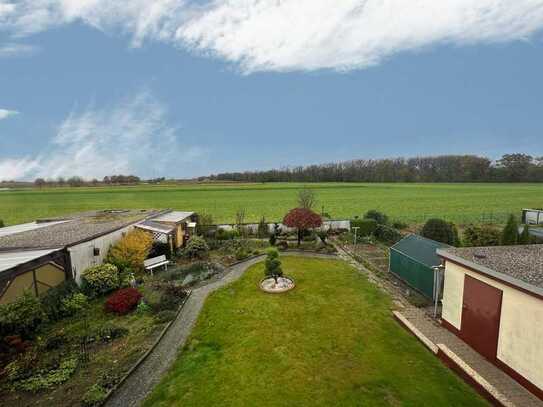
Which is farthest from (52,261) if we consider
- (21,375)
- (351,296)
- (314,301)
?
(351,296)

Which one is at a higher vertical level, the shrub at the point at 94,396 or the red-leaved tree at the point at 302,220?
the red-leaved tree at the point at 302,220

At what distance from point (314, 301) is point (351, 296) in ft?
6.51

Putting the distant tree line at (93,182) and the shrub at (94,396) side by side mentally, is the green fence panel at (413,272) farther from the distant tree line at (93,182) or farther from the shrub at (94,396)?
the distant tree line at (93,182)

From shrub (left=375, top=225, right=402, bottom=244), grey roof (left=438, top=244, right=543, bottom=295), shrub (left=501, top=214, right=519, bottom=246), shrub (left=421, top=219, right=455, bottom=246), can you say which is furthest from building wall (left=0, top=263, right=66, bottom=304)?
shrub (left=501, top=214, right=519, bottom=246)

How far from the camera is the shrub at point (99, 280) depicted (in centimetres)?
1398

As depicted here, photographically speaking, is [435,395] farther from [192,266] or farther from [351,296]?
[192,266]

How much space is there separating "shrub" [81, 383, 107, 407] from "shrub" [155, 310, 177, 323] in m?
3.88

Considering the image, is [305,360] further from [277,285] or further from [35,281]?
[35,281]

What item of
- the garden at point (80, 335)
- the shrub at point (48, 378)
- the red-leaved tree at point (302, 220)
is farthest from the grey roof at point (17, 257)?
the red-leaved tree at point (302, 220)

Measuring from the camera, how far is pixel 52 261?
1245 centimetres

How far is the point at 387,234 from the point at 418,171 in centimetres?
9981

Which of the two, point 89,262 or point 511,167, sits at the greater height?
point 511,167

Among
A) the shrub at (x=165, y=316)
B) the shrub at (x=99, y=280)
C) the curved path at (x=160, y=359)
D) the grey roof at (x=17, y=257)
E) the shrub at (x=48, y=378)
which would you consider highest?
the grey roof at (x=17, y=257)

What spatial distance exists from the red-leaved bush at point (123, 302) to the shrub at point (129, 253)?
13.3 feet
